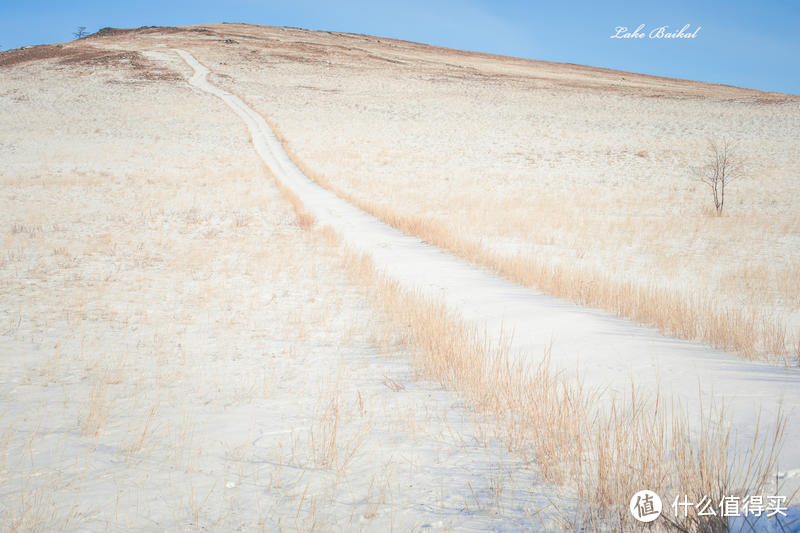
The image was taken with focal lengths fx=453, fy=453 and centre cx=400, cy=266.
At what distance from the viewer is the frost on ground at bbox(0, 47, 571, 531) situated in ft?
7.91

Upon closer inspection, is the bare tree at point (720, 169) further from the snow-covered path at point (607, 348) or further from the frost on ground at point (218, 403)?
the frost on ground at point (218, 403)

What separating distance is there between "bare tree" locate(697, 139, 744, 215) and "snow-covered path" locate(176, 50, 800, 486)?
1473cm

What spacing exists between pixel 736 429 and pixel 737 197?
23.3m

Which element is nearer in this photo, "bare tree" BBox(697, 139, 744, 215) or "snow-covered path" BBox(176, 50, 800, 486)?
"snow-covered path" BBox(176, 50, 800, 486)

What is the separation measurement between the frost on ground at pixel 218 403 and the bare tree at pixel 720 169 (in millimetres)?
17838

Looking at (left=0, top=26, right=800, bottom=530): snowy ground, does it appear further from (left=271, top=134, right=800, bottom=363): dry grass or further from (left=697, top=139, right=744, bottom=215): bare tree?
(left=697, top=139, right=744, bottom=215): bare tree

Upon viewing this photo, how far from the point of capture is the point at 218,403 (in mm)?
3893

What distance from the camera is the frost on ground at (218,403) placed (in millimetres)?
2412

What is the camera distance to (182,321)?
243 inches

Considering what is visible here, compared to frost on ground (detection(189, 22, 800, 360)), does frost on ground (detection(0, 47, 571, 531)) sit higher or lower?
lower

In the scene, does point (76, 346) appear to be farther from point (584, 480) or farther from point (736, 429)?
point (736, 429)
